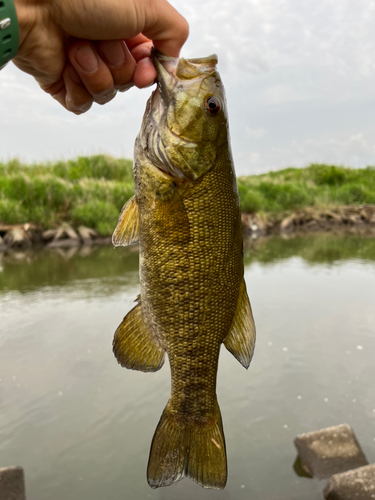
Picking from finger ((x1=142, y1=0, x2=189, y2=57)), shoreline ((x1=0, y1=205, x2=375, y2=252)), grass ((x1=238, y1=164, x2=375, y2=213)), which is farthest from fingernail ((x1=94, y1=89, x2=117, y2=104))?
grass ((x1=238, y1=164, x2=375, y2=213))

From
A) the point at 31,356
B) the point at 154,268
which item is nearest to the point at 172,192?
the point at 154,268

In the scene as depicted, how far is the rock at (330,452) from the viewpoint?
321 cm

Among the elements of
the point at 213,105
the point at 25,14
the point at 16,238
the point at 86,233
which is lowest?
the point at 86,233

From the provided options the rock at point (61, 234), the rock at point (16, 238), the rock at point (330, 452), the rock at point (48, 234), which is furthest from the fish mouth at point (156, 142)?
the rock at point (48, 234)

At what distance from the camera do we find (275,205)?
19.9 meters

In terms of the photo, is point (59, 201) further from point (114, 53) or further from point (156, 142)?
point (156, 142)

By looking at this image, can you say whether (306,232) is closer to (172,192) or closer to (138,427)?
(138,427)

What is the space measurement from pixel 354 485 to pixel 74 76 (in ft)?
10.1

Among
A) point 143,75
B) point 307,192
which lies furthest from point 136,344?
point 307,192

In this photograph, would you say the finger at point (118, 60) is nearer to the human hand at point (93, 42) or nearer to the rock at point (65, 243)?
the human hand at point (93, 42)

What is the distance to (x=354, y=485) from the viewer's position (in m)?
2.77

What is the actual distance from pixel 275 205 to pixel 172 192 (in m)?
19.0

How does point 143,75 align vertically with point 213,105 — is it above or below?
above

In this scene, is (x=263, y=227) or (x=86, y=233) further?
(x=263, y=227)
